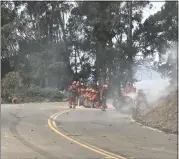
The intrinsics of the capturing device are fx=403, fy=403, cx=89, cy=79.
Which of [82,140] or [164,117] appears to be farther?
[164,117]

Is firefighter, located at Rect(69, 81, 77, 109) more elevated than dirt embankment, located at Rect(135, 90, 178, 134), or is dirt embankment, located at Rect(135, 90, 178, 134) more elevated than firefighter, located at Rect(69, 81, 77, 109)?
firefighter, located at Rect(69, 81, 77, 109)

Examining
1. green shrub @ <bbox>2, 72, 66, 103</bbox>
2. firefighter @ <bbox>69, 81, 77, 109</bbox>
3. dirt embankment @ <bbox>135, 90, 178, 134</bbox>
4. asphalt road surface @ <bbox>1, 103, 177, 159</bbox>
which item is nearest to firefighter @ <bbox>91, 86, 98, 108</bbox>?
firefighter @ <bbox>69, 81, 77, 109</bbox>

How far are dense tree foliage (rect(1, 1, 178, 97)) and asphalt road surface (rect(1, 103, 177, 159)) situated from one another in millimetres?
27892

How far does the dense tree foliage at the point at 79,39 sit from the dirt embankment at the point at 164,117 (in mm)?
25314

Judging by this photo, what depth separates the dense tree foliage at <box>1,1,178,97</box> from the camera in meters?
45.9

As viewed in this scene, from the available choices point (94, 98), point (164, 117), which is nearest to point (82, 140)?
point (164, 117)

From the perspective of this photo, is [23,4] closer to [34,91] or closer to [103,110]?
[34,91]

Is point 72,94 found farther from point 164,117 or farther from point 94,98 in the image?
point 164,117

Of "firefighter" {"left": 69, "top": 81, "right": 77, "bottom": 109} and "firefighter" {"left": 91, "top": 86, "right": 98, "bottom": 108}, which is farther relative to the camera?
"firefighter" {"left": 91, "top": 86, "right": 98, "bottom": 108}

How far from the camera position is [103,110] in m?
23.0

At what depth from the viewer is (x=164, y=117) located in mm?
16266

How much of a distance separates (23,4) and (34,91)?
1830 centimetres

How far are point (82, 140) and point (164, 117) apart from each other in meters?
5.29

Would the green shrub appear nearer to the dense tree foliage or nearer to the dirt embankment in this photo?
the dense tree foliage
